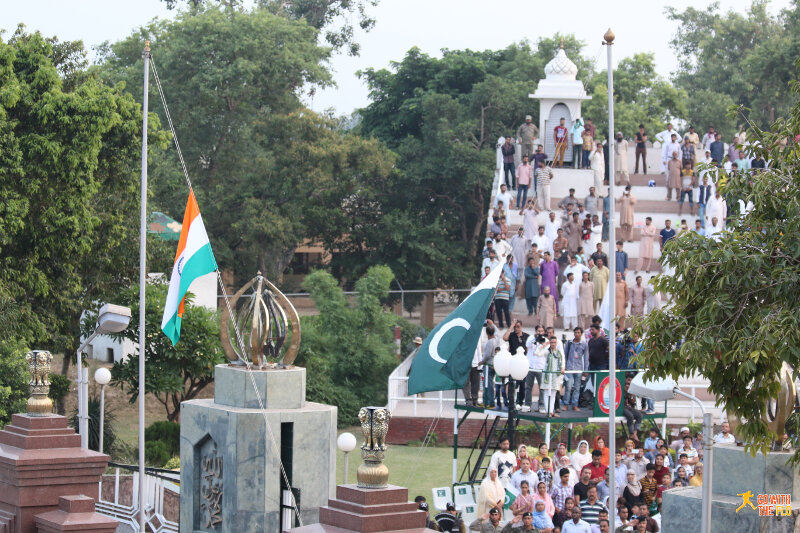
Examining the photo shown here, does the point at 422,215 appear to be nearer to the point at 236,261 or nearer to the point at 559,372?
the point at 236,261

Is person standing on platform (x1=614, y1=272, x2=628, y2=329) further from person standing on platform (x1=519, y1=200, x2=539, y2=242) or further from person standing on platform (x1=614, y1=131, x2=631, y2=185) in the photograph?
person standing on platform (x1=614, y1=131, x2=631, y2=185)

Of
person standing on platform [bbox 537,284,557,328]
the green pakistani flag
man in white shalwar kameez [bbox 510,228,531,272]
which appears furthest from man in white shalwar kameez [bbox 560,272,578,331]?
the green pakistani flag

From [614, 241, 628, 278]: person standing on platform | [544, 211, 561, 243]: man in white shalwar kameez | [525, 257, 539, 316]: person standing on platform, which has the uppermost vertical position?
[544, 211, 561, 243]: man in white shalwar kameez

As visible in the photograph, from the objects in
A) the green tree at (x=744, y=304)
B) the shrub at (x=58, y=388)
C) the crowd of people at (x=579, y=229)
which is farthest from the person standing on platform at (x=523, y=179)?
the green tree at (x=744, y=304)

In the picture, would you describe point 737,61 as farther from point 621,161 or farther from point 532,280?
point 532,280

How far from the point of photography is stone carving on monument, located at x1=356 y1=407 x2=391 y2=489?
23.3 feet

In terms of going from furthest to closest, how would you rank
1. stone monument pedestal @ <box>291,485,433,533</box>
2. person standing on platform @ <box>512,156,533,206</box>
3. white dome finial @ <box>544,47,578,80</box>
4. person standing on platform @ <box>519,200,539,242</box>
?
1. white dome finial @ <box>544,47,578,80</box>
2. person standing on platform @ <box>512,156,533,206</box>
3. person standing on platform @ <box>519,200,539,242</box>
4. stone monument pedestal @ <box>291,485,433,533</box>

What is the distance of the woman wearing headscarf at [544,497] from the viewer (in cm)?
1518

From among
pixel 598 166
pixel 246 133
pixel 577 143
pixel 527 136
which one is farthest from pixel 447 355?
pixel 246 133

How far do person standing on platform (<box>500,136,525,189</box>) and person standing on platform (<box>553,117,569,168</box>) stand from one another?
1330 mm

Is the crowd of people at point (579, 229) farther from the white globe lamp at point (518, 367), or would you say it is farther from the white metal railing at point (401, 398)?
the white globe lamp at point (518, 367)

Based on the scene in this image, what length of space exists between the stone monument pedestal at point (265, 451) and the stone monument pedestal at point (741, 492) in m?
4.09

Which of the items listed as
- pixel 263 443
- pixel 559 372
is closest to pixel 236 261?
pixel 559 372

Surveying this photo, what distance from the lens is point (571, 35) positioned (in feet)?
168
